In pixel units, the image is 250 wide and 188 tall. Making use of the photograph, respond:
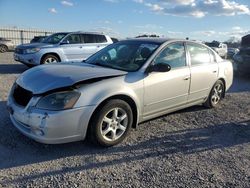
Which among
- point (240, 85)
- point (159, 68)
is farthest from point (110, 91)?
point (240, 85)

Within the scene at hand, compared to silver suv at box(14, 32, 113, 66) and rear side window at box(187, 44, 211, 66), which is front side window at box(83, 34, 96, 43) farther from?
rear side window at box(187, 44, 211, 66)

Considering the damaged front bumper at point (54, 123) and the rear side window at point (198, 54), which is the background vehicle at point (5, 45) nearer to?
the rear side window at point (198, 54)

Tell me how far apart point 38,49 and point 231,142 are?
26.8ft

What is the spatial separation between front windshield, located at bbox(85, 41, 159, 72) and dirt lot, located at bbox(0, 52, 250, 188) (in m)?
1.16

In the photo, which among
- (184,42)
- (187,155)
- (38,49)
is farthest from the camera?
(38,49)

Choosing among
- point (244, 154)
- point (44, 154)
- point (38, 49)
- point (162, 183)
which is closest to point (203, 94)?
point (244, 154)

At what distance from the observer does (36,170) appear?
3520 millimetres

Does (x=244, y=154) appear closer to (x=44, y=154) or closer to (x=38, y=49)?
(x=44, y=154)

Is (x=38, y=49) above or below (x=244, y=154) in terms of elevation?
above

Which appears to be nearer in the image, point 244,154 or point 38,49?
point 244,154

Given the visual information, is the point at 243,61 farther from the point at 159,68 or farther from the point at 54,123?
the point at 54,123

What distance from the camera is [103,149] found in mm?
4184

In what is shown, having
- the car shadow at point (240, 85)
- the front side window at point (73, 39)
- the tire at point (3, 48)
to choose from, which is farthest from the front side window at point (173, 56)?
the tire at point (3, 48)

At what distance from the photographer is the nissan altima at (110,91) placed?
3.73m
